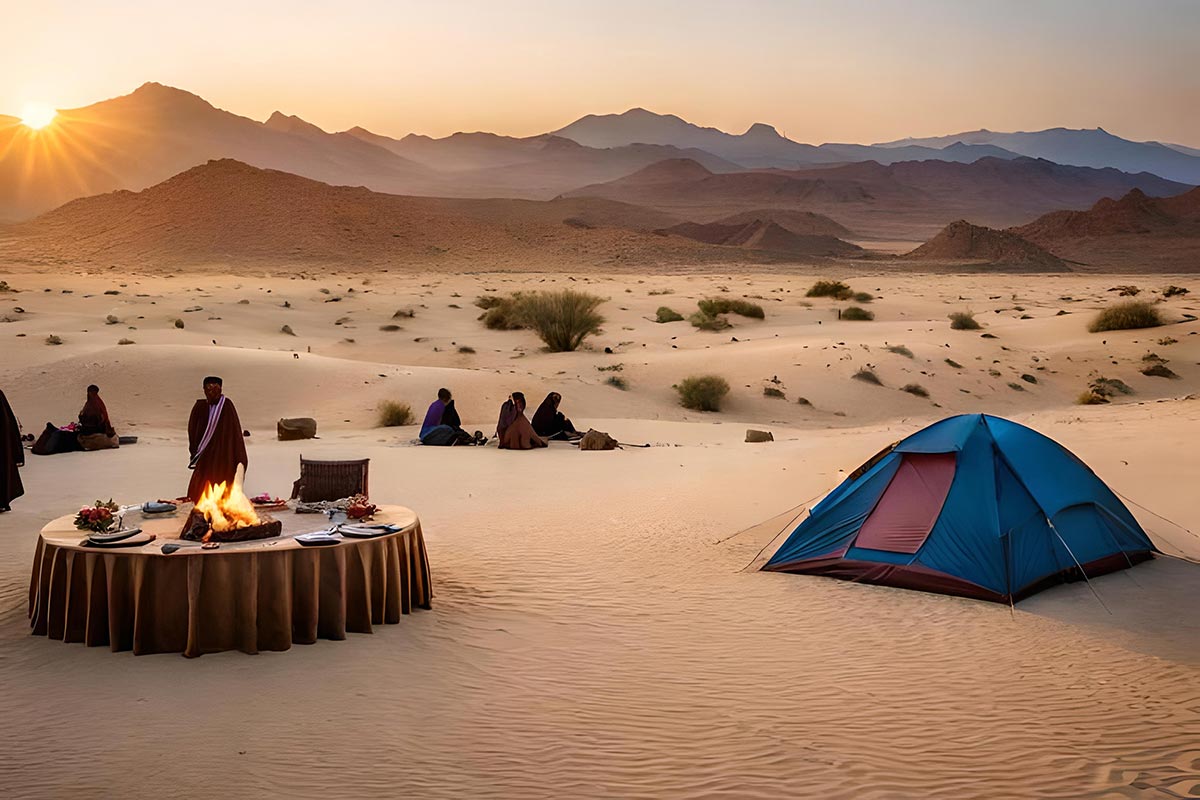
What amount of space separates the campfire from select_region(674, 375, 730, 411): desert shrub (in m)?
18.3

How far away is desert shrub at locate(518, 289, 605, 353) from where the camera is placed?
34.0m

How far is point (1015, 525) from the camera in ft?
33.6

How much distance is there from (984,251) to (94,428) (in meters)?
73.0

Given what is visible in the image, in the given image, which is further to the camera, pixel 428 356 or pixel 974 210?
pixel 974 210

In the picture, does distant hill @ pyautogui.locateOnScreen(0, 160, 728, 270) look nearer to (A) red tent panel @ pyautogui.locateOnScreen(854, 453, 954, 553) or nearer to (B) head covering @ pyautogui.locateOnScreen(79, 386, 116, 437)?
(B) head covering @ pyautogui.locateOnScreen(79, 386, 116, 437)

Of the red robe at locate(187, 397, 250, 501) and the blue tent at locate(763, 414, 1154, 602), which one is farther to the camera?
the red robe at locate(187, 397, 250, 501)

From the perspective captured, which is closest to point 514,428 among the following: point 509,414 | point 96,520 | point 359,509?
point 509,414

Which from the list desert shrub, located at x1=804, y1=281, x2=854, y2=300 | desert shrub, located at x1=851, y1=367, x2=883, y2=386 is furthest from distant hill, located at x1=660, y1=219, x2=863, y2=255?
desert shrub, located at x1=851, y1=367, x2=883, y2=386

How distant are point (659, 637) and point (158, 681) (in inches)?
142

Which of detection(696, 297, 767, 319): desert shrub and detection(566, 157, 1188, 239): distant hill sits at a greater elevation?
detection(566, 157, 1188, 239): distant hill

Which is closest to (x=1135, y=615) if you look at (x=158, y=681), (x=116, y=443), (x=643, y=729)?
(x=643, y=729)

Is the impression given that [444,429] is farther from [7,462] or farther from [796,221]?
[796,221]

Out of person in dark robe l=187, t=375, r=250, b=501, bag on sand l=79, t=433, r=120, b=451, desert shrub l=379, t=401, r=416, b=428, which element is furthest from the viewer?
desert shrub l=379, t=401, r=416, b=428

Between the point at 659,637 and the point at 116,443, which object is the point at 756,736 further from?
the point at 116,443
